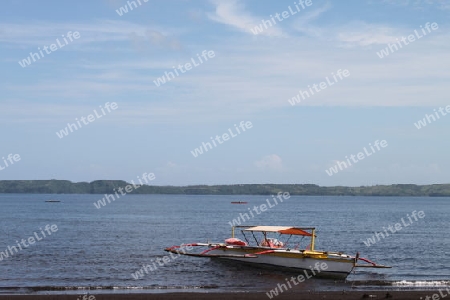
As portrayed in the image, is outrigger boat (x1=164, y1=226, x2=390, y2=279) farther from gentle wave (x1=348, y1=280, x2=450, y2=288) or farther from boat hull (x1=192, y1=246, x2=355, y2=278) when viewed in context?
gentle wave (x1=348, y1=280, x2=450, y2=288)

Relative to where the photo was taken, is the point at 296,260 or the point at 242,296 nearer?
the point at 242,296

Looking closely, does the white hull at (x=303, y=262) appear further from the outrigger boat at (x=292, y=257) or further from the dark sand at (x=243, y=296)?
the dark sand at (x=243, y=296)

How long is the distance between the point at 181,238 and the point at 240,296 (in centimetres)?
4117

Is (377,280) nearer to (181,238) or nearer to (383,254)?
(383,254)

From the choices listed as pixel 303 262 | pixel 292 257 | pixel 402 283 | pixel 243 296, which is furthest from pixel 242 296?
pixel 402 283

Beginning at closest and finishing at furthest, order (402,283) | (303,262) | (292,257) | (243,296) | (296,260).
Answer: (243,296), (402,283), (303,262), (296,260), (292,257)

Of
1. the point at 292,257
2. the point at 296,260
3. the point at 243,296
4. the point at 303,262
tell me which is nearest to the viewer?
the point at 243,296

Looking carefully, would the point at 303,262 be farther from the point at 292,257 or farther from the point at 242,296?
the point at 242,296

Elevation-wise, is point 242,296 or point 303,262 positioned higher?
point 242,296

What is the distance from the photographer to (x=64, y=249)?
177 ft

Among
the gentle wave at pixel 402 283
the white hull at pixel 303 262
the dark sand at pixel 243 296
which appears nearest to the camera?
the dark sand at pixel 243 296

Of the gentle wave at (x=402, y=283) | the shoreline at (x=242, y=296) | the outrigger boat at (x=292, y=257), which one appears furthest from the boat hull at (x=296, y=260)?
the shoreline at (x=242, y=296)

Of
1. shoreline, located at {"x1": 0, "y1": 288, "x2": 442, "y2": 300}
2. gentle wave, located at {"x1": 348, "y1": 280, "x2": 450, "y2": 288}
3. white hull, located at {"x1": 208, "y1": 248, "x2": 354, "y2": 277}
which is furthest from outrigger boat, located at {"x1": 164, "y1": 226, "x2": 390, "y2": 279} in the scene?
shoreline, located at {"x1": 0, "y1": 288, "x2": 442, "y2": 300}

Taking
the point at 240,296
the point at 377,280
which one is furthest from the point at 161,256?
the point at 240,296
